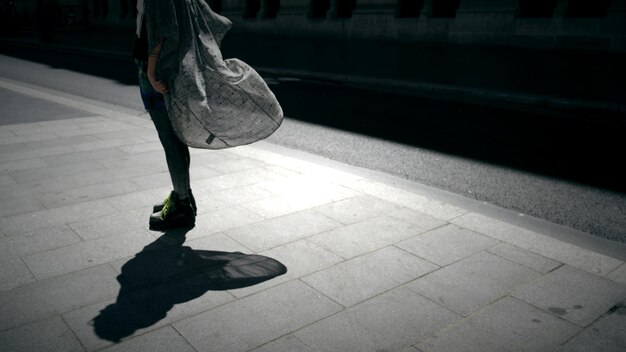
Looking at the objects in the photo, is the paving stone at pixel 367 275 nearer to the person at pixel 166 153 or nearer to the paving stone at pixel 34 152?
the person at pixel 166 153

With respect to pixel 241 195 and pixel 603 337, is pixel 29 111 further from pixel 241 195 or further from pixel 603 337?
pixel 603 337

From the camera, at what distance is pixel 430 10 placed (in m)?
20.6

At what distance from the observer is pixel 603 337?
2.62 meters

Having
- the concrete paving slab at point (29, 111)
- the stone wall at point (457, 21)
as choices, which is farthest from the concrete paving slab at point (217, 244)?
the stone wall at point (457, 21)

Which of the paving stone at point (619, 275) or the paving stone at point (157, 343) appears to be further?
the paving stone at point (619, 275)

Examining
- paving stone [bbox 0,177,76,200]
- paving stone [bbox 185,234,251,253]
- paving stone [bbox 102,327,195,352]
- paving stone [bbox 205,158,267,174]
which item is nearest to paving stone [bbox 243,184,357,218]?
paving stone [bbox 185,234,251,253]

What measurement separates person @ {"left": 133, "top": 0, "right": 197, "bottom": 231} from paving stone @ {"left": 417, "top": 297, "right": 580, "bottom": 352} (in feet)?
7.34

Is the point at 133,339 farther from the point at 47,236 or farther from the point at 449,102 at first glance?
the point at 449,102

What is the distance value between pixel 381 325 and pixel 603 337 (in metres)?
1.16

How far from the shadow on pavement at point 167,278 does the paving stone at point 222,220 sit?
0.63 feet

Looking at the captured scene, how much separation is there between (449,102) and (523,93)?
1.39 metres

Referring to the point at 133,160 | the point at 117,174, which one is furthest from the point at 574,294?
the point at 133,160

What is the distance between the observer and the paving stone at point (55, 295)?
2.83 m

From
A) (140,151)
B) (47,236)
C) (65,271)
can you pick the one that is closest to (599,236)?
(65,271)
